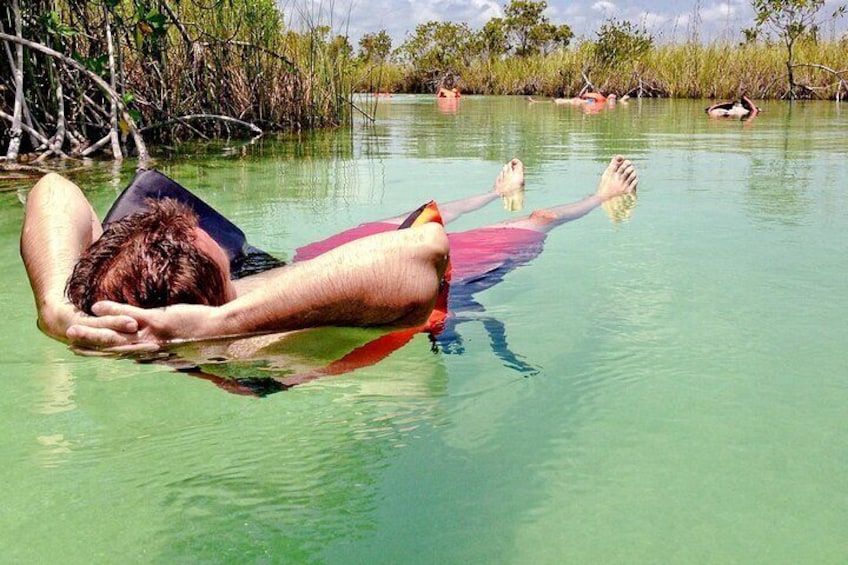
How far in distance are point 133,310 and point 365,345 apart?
0.53m

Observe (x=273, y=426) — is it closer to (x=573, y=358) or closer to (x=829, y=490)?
(x=573, y=358)

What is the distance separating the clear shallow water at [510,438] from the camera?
122 cm

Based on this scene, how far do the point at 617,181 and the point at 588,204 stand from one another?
395 millimetres

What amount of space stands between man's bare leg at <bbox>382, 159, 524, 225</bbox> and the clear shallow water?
0.87m

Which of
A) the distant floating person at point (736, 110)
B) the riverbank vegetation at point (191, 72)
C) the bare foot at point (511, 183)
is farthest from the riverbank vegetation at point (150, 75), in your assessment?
the distant floating person at point (736, 110)

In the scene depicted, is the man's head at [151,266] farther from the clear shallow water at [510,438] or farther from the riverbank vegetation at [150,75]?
the riverbank vegetation at [150,75]

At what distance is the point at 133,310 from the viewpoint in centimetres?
174

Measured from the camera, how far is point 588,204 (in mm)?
3898

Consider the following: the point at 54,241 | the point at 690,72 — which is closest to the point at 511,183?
the point at 54,241

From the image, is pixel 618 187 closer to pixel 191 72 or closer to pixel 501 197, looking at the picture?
pixel 501 197

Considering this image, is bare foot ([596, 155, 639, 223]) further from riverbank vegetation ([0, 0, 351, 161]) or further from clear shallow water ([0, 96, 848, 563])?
riverbank vegetation ([0, 0, 351, 161])

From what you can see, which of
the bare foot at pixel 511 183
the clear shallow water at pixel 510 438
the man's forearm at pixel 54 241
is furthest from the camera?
the bare foot at pixel 511 183

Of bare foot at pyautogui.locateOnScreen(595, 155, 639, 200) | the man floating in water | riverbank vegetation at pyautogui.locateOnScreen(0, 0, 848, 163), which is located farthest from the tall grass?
the man floating in water

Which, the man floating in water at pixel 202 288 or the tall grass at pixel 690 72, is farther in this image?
the tall grass at pixel 690 72
